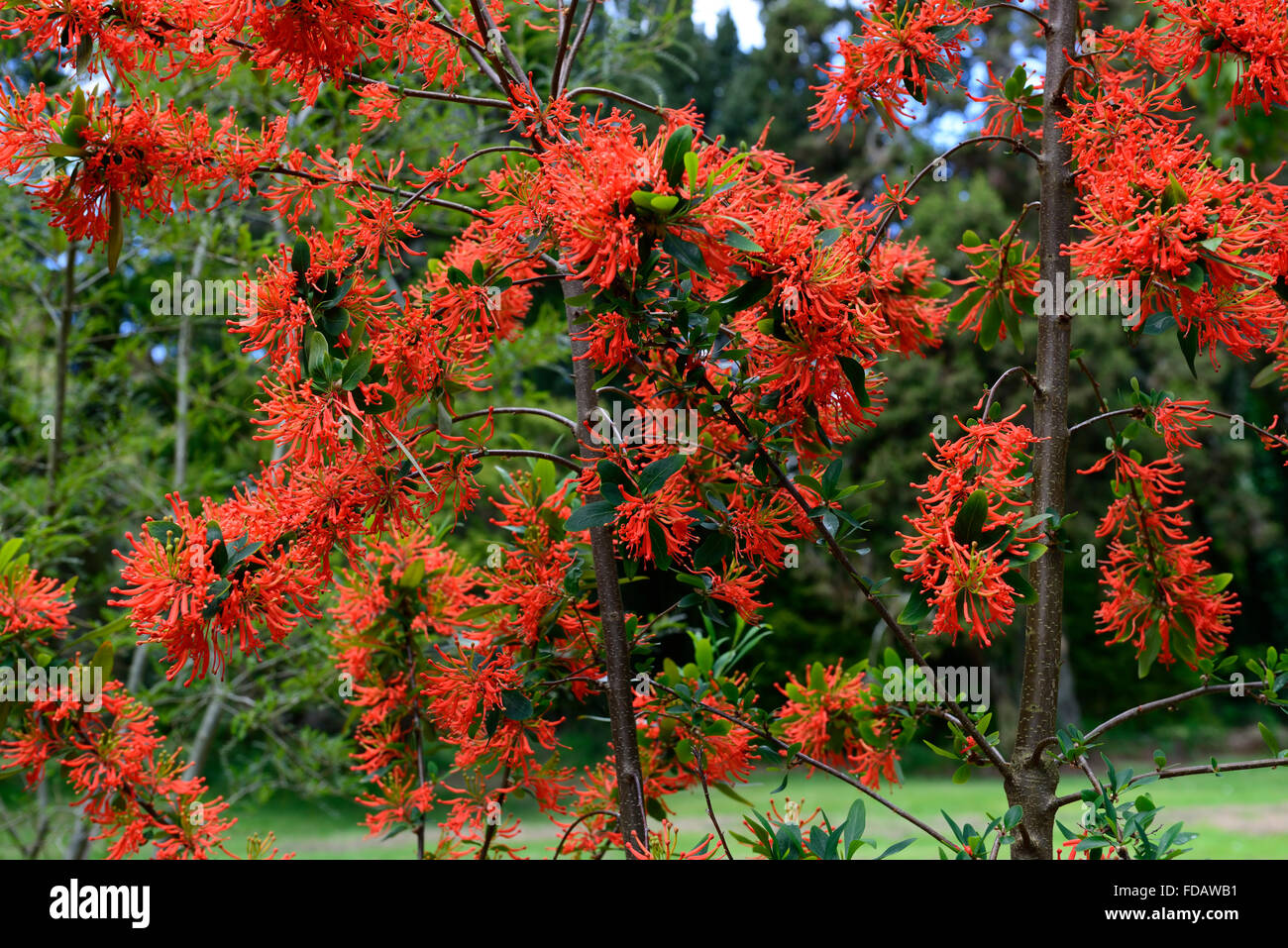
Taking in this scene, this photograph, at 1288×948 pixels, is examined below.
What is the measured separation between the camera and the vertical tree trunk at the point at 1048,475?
1.82 meters

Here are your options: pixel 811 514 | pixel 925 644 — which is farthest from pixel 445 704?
pixel 925 644

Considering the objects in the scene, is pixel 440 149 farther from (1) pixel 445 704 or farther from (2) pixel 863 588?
(2) pixel 863 588

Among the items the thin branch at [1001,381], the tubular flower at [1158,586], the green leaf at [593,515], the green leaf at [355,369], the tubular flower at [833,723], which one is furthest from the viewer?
the tubular flower at [833,723]

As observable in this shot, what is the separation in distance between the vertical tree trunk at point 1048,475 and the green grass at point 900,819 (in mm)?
5790

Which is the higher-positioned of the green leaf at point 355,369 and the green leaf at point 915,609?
the green leaf at point 355,369

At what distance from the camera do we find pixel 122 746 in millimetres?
1949

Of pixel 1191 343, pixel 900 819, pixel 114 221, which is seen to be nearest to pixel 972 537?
pixel 1191 343

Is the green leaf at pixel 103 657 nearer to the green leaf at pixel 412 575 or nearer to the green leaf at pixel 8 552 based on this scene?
the green leaf at pixel 8 552

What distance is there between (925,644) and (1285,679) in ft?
24.9

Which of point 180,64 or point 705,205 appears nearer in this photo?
point 705,205

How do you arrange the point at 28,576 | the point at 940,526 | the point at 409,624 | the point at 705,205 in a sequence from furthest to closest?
the point at 409,624 → the point at 28,576 → the point at 940,526 → the point at 705,205

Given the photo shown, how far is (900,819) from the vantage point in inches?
404

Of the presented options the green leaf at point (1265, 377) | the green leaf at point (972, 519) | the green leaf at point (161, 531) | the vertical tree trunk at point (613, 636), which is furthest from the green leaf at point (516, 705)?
the green leaf at point (1265, 377)

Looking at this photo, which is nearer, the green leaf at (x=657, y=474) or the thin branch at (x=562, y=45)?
the green leaf at (x=657, y=474)
